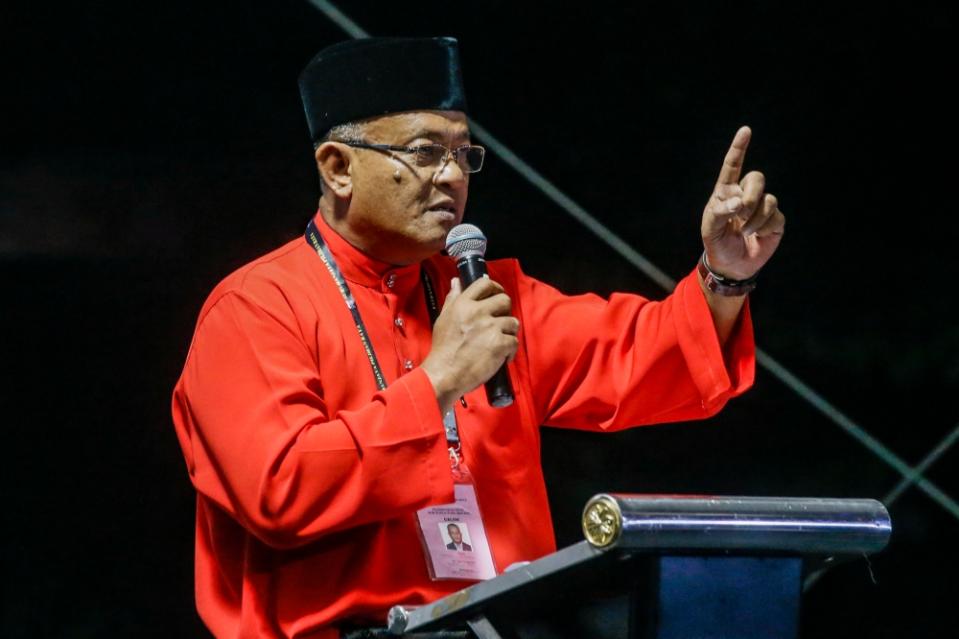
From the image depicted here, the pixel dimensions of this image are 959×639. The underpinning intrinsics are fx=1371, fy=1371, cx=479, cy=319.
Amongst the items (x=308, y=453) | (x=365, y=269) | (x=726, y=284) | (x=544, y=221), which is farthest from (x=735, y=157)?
(x=544, y=221)

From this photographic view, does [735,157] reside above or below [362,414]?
above

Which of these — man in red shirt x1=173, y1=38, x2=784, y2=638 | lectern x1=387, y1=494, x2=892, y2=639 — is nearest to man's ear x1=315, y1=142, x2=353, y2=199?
man in red shirt x1=173, y1=38, x2=784, y2=638

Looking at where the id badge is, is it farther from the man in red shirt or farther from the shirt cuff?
the shirt cuff

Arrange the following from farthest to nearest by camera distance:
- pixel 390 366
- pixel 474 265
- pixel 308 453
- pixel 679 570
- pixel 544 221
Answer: pixel 544 221 → pixel 390 366 → pixel 474 265 → pixel 308 453 → pixel 679 570

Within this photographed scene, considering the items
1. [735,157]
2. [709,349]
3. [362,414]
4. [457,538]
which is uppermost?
[735,157]

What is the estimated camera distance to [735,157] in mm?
1971

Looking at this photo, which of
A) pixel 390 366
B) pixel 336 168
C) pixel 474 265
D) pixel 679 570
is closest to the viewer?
pixel 679 570

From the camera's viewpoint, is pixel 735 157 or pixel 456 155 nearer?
pixel 735 157

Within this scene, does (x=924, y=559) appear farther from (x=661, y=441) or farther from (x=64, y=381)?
(x=64, y=381)

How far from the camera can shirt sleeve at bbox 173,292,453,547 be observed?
180cm

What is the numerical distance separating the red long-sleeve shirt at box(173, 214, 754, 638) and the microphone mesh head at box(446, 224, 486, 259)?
0.19m

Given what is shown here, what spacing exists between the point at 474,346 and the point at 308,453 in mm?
263

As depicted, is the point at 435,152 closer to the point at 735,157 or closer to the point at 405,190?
the point at 405,190

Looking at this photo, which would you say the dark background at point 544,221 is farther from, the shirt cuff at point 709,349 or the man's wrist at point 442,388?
the man's wrist at point 442,388
